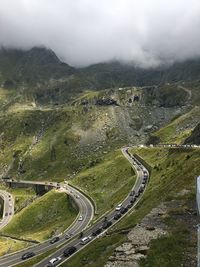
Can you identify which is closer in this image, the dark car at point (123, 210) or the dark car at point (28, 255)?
the dark car at point (28, 255)

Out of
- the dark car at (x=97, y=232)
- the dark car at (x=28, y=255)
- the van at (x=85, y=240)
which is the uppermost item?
the dark car at (x=97, y=232)

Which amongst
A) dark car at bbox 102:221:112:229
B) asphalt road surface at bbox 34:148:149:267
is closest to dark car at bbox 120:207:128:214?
asphalt road surface at bbox 34:148:149:267

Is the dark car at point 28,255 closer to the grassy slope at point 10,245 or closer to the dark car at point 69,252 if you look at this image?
the dark car at point 69,252

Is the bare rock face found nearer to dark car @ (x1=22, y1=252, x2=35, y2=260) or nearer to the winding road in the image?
the winding road

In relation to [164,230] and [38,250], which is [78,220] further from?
[164,230]

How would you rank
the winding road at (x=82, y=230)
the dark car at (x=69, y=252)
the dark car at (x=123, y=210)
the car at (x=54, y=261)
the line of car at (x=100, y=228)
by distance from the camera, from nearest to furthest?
1. the car at (x=54, y=261)
2. the line of car at (x=100, y=228)
3. the dark car at (x=69, y=252)
4. the winding road at (x=82, y=230)
5. the dark car at (x=123, y=210)

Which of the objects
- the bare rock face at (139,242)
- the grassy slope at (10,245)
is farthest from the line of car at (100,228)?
the bare rock face at (139,242)

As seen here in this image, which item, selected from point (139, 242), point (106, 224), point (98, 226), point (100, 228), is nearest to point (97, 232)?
point (100, 228)

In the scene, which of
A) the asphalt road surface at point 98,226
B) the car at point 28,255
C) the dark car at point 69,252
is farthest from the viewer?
the car at point 28,255

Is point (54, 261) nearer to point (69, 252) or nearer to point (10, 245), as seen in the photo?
point (69, 252)
